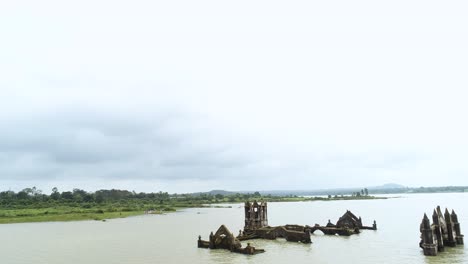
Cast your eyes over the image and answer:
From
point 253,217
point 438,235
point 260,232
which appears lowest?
point 260,232

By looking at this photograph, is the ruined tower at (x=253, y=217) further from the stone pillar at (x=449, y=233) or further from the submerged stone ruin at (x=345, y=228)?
the stone pillar at (x=449, y=233)

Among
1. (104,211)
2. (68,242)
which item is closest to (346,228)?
(68,242)

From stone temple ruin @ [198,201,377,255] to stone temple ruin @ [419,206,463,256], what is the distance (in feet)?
49.7

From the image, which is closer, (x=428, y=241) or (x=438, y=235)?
(x=428, y=241)

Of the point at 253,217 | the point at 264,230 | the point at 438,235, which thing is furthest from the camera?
the point at 253,217

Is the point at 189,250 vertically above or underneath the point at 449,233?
underneath

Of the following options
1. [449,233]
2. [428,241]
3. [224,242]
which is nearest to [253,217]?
[224,242]

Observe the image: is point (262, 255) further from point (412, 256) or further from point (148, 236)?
point (148, 236)

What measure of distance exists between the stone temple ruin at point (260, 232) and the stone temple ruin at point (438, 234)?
1516cm

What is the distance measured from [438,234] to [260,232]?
2410 centimetres

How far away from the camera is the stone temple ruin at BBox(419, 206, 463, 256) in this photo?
39.2 m

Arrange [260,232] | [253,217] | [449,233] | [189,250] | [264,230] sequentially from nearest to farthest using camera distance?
[449,233], [189,250], [264,230], [260,232], [253,217]

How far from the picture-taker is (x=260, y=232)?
5812 centimetres

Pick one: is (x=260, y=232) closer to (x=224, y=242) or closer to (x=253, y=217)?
(x=253, y=217)
